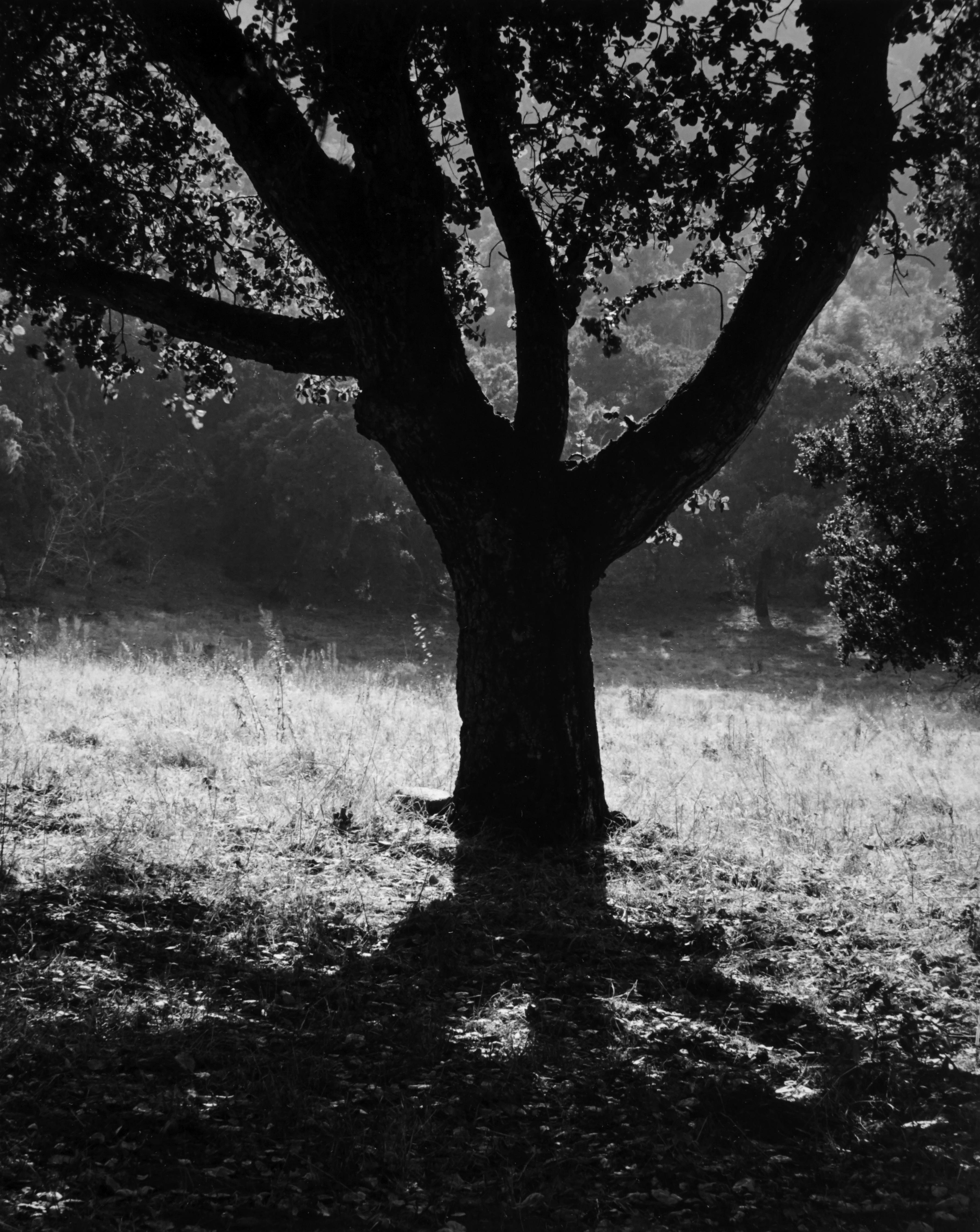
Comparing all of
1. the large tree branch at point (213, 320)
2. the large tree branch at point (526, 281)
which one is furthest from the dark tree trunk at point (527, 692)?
the large tree branch at point (213, 320)

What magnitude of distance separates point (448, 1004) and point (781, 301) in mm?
4655

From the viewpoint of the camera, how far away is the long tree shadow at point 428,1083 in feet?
10.0

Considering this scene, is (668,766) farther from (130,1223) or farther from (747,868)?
(130,1223)

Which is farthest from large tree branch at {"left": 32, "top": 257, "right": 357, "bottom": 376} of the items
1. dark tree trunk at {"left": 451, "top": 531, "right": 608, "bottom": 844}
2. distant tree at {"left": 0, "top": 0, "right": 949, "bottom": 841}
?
dark tree trunk at {"left": 451, "top": 531, "right": 608, "bottom": 844}

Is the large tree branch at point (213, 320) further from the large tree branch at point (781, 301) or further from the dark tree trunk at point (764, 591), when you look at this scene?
the dark tree trunk at point (764, 591)

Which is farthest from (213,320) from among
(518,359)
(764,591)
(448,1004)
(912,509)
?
(764,591)

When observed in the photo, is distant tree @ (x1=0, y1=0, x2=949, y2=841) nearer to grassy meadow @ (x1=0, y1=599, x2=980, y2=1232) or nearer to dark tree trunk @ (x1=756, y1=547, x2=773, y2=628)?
grassy meadow @ (x1=0, y1=599, x2=980, y2=1232)

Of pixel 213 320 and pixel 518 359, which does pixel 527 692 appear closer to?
pixel 518 359

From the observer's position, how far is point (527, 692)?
6.68 m

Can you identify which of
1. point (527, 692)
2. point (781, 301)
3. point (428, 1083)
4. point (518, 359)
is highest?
point (781, 301)

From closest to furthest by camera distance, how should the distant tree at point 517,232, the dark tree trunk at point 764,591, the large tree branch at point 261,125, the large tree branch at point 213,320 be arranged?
the large tree branch at point 261,125 < the distant tree at point 517,232 < the large tree branch at point 213,320 < the dark tree trunk at point 764,591

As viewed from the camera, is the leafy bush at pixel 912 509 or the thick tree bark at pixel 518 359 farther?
the leafy bush at pixel 912 509

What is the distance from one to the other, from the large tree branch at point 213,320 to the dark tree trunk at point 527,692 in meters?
1.65

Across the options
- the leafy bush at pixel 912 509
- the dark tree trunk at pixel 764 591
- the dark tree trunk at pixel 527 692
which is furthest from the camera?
the dark tree trunk at pixel 764 591
